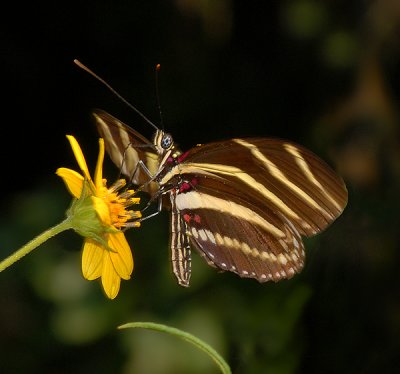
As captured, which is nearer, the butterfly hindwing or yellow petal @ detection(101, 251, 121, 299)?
yellow petal @ detection(101, 251, 121, 299)

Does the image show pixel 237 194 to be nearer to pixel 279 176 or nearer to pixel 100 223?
pixel 279 176

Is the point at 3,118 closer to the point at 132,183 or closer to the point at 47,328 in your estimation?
the point at 47,328

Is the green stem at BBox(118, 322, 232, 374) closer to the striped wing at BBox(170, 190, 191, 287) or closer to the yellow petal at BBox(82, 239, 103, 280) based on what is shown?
the yellow petal at BBox(82, 239, 103, 280)

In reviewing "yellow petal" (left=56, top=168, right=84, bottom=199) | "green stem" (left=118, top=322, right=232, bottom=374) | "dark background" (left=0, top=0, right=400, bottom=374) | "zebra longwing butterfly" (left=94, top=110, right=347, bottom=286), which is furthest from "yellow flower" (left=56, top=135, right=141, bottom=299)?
"dark background" (left=0, top=0, right=400, bottom=374)

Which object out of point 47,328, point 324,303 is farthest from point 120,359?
point 324,303

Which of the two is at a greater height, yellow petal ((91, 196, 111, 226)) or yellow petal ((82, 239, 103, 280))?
yellow petal ((91, 196, 111, 226))

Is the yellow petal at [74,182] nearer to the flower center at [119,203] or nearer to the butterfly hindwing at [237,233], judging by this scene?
the flower center at [119,203]
